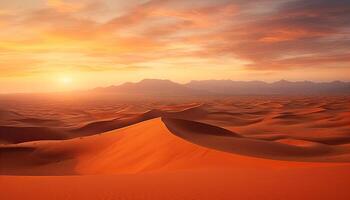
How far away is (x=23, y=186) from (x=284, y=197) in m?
5.02

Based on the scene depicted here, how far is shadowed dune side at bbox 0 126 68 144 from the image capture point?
1137 inches

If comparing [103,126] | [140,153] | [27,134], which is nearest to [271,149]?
[140,153]

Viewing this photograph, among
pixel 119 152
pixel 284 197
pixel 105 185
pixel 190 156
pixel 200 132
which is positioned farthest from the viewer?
pixel 200 132

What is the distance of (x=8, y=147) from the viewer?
17.7 m

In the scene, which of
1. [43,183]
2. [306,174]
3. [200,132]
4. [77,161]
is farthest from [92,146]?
[306,174]

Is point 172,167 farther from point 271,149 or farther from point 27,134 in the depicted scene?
point 27,134

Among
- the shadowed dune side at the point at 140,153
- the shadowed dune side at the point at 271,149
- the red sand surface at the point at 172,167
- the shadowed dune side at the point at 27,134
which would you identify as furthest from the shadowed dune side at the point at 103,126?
the shadowed dune side at the point at 271,149

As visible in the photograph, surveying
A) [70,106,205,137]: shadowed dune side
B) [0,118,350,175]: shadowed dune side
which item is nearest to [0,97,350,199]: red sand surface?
[0,118,350,175]: shadowed dune side

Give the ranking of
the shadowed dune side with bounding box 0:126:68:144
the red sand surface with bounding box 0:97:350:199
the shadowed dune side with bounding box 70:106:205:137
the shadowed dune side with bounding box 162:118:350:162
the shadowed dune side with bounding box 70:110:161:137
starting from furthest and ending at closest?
the shadowed dune side with bounding box 70:106:205:137, the shadowed dune side with bounding box 70:110:161:137, the shadowed dune side with bounding box 0:126:68:144, the shadowed dune side with bounding box 162:118:350:162, the red sand surface with bounding box 0:97:350:199

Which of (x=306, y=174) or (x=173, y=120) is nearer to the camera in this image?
(x=306, y=174)

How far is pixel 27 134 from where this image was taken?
30.0 meters

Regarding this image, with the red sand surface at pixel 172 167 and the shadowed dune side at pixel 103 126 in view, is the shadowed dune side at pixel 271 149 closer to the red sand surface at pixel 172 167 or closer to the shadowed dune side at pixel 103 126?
the red sand surface at pixel 172 167

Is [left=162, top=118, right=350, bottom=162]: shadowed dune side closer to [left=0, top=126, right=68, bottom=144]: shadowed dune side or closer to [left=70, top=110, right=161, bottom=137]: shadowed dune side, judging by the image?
[left=0, top=126, right=68, bottom=144]: shadowed dune side

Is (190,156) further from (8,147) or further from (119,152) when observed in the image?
(8,147)
